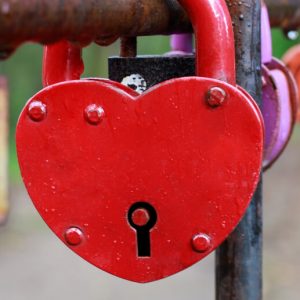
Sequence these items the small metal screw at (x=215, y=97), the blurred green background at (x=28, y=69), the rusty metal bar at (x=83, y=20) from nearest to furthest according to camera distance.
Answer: the rusty metal bar at (x=83, y=20)
the small metal screw at (x=215, y=97)
the blurred green background at (x=28, y=69)

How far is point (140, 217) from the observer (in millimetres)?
413

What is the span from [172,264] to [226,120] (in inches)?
3.3

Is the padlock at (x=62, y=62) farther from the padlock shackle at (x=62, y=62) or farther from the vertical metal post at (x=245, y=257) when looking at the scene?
the vertical metal post at (x=245, y=257)

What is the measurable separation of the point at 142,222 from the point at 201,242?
1.3 inches

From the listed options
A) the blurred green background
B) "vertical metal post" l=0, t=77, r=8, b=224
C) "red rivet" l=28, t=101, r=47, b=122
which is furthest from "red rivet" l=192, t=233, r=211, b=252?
the blurred green background

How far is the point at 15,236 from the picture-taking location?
11.5 feet

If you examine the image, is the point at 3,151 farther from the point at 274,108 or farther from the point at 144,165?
the point at 144,165

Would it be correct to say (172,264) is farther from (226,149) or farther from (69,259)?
(69,259)

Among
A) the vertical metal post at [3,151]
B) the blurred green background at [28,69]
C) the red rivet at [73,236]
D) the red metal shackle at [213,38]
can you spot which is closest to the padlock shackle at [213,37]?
the red metal shackle at [213,38]

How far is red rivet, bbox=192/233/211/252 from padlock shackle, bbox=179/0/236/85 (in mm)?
90

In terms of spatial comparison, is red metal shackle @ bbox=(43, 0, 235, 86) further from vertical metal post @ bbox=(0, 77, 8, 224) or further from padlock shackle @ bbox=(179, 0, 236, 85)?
vertical metal post @ bbox=(0, 77, 8, 224)

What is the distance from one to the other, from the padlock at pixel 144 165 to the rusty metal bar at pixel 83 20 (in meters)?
0.03

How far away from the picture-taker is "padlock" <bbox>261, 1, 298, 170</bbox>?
23.2 inches

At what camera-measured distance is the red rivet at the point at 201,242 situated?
16.2 inches
